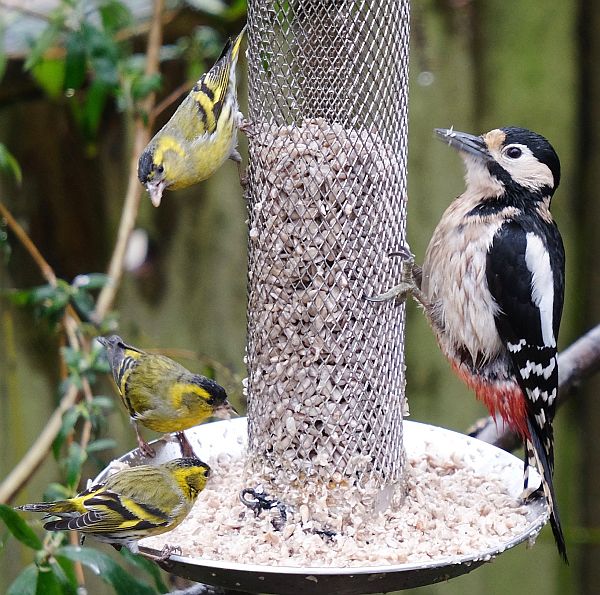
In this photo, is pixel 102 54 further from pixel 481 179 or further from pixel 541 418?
pixel 541 418

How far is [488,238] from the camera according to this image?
276 cm

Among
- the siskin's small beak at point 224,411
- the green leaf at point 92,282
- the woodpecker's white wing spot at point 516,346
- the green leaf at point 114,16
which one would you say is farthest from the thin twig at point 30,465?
the woodpecker's white wing spot at point 516,346

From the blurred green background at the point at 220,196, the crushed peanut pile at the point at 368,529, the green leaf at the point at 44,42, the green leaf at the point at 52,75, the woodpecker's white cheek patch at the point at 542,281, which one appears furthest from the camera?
the blurred green background at the point at 220,196

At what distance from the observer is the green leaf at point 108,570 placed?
9.03ft

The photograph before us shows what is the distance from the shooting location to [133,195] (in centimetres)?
378

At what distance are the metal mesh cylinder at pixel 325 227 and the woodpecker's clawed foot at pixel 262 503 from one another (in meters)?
0.06

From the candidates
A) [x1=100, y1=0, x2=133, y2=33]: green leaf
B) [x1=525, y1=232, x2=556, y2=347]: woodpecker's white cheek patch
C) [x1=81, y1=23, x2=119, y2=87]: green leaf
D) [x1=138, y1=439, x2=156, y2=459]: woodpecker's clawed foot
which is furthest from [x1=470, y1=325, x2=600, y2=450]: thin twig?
[x1=100, y1=0, x2=133, y2=33]: green leaf

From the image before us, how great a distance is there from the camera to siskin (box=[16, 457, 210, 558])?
2324 millimetres

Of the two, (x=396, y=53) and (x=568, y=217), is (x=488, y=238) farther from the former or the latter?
(x=568, y=217)

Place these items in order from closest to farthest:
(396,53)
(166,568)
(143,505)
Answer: (166,568)
(143,505)
(396,53)

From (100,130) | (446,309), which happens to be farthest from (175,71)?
(446,309)

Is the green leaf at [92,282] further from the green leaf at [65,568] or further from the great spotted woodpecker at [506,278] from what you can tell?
the great spotted woodpecker at [506,278]

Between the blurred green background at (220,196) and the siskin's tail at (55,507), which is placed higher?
the blurred green background at (220,196)

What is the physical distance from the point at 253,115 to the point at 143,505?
3.73 ft
